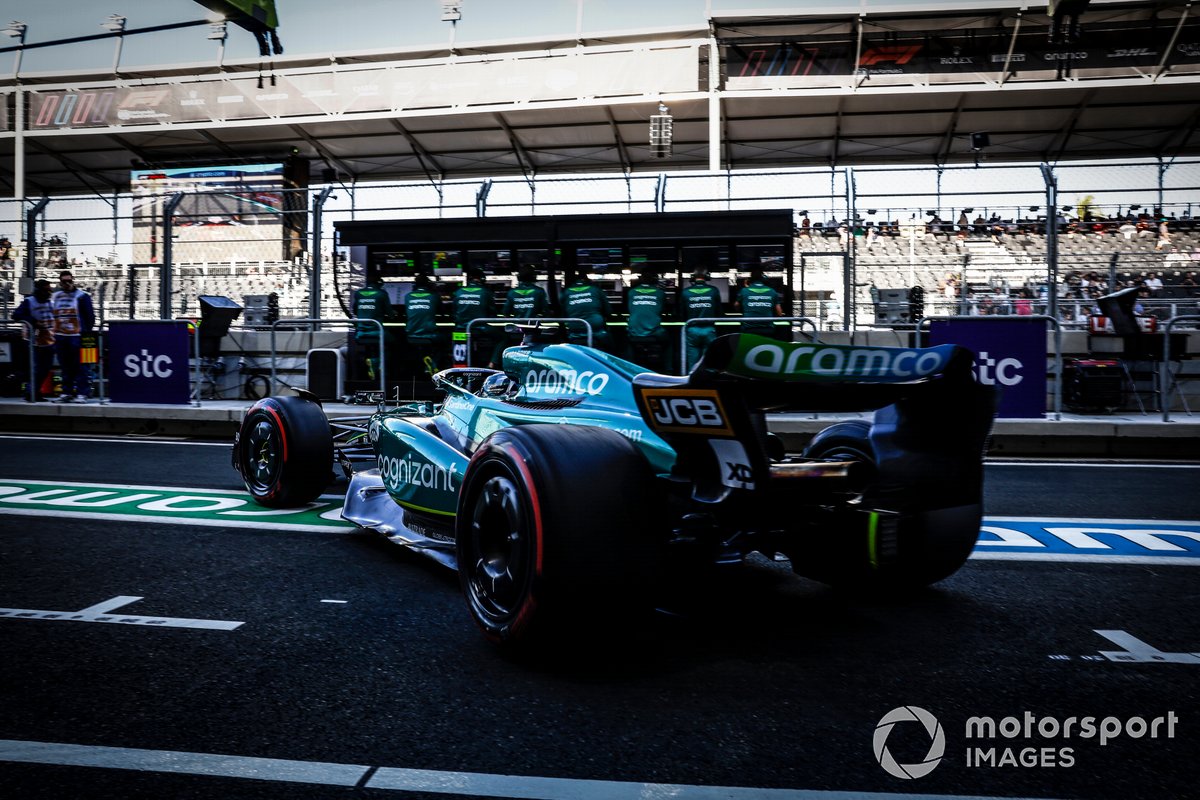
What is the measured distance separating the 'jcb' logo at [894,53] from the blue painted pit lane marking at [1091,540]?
58.8 feet

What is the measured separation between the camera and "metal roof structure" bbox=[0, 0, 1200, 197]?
67.1 ft

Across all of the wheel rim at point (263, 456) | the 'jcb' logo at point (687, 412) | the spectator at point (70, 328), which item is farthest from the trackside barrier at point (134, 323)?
the 'jcb' logo at point (687, 412)

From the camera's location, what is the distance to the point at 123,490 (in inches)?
254

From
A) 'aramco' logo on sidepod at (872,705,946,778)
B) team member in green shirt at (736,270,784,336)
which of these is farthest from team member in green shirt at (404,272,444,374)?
'aramco' logo on sidepod at (872,705,946,778)

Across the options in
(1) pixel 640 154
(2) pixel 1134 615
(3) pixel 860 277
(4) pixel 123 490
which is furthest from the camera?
(1) pixel 640 154

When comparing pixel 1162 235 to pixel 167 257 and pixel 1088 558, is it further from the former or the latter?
pixel 167 257

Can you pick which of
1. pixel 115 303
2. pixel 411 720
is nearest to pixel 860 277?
pixel 411 720

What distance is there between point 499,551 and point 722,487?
83cm

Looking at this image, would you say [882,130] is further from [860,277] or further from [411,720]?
[411,720]

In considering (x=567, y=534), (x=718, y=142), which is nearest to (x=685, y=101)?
(x=718, y=142)

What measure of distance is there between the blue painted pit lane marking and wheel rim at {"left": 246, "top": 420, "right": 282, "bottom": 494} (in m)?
4.23

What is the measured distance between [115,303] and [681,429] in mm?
15566

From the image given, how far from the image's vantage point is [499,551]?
313 cm

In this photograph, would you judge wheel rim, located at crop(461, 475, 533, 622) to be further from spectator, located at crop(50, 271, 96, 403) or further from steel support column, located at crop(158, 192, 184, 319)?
steel support column, located at crop(158, 192, 184, 319)
